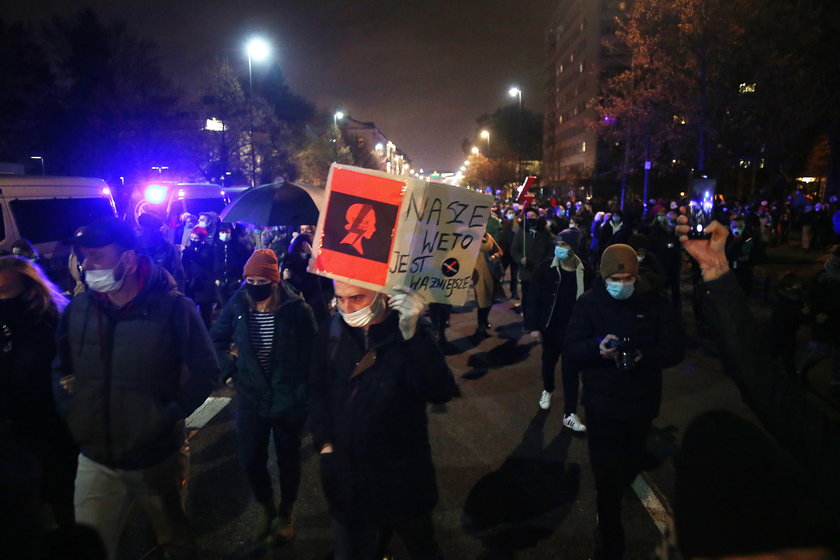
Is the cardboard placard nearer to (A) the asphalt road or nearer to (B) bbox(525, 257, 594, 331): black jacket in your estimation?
(A) the asphalt road

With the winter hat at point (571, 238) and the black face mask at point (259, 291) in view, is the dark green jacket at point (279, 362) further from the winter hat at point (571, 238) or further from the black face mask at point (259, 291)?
the winter hat at point (571, 238)

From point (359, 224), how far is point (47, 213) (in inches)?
367

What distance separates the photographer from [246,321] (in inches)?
147

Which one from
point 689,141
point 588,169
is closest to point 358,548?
point 689,141

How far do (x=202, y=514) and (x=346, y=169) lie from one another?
2.92 meters

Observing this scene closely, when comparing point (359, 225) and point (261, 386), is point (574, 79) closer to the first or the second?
point (261, 386)

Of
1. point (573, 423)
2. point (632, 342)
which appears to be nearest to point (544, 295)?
point (573, 423)

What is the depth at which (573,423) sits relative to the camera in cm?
557

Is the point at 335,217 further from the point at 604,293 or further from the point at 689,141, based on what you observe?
the point at 689,141

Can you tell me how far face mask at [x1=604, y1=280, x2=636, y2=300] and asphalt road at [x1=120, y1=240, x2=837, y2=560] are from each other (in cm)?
168

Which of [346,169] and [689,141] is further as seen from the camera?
[689,141]

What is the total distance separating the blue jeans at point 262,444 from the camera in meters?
3.63

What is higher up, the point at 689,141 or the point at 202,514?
the point at 689,141

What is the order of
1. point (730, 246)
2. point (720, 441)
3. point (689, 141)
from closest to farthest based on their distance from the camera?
point (720, 441), point (730, 246), point (689, 141)
